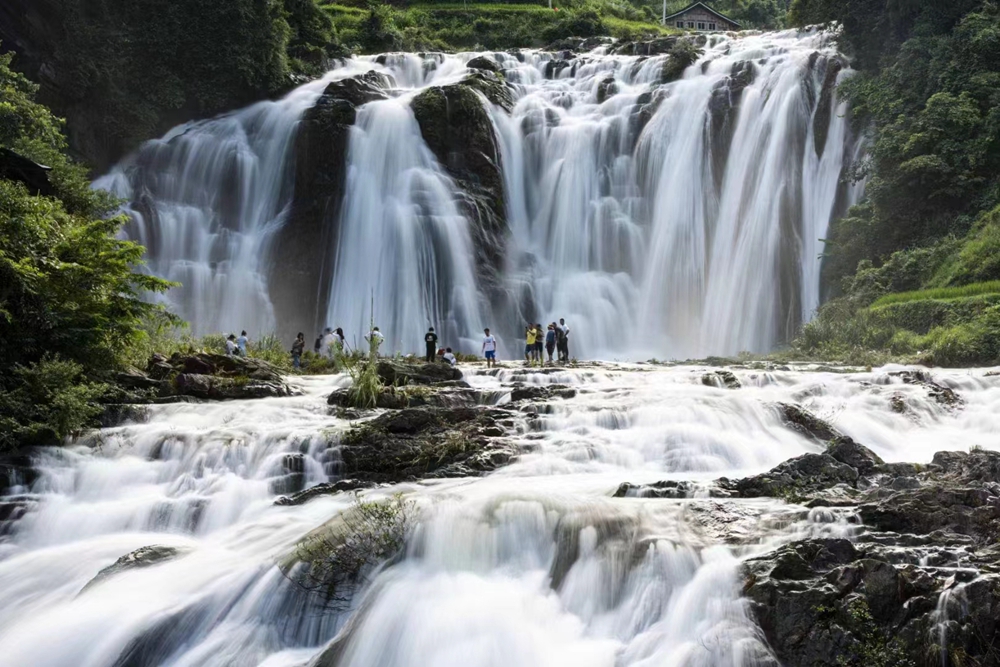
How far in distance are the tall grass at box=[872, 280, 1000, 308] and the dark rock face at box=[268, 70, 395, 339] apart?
20.2m

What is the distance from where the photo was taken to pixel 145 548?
905cm

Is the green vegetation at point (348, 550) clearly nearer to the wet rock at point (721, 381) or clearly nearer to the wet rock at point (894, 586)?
the wet rock at point (894, 586)

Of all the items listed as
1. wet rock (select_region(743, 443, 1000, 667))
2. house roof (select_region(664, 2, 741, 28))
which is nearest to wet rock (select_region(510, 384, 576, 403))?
wet rock (select_region(743, 443, 1000, 667))

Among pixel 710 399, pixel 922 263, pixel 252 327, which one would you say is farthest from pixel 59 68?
pixel 922 263

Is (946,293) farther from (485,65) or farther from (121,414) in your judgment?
(485,65)

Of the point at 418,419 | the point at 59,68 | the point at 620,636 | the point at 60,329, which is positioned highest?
the point at 59,68

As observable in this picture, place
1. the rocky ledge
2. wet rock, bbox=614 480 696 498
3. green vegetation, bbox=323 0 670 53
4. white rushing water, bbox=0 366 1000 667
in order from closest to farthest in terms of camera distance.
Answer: the rocky ledge, white rushing water, bbox=0 366 1000 667, wet rock, bbox=614 480 696 498, green vegetation, bbox=323 0 670 53

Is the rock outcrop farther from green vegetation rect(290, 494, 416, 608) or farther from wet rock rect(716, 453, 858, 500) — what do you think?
wet rock rect(716, 453, 858, 500)

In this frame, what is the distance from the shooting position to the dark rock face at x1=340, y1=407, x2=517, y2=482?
11.1 metres

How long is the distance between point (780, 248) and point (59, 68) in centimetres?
3073

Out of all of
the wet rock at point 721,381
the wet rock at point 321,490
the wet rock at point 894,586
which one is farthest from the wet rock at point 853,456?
the wet rock at point 721,381

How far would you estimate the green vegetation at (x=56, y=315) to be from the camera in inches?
480

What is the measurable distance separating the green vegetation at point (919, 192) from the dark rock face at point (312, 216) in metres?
18.3

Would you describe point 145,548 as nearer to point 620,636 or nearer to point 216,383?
point 620,636
